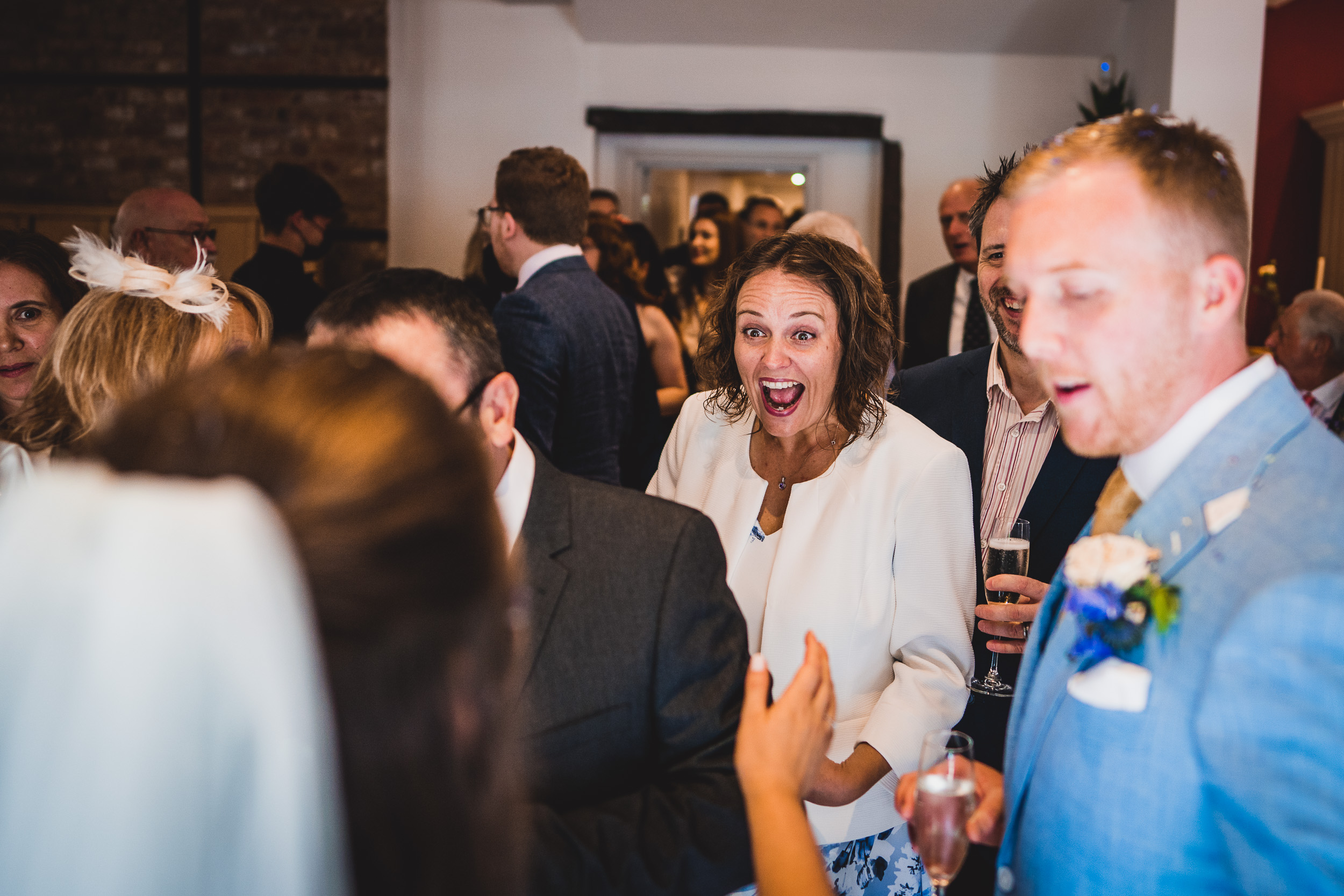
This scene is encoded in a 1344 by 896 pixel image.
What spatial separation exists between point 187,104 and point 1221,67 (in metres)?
5.98

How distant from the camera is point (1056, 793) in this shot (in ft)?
3.57

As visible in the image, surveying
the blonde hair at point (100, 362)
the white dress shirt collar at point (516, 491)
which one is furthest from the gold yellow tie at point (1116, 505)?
the blonde hair at point (100, 362)

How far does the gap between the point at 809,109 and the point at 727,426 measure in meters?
4.63

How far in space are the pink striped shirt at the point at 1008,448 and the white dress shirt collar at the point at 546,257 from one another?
1542mm

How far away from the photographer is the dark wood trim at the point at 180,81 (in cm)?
609

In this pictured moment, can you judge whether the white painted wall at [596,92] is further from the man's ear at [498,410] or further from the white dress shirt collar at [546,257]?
the man's ear at [498,410]

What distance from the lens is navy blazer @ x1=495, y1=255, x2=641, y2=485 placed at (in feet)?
9.83

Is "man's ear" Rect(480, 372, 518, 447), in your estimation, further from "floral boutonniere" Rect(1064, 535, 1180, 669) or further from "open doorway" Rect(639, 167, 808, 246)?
"open doorway" Rect(639, 167, 808, 246)

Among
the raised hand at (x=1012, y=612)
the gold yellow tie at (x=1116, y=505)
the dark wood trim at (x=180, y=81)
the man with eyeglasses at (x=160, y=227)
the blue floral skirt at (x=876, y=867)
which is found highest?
the dark wood trim at (x=180, y=81)

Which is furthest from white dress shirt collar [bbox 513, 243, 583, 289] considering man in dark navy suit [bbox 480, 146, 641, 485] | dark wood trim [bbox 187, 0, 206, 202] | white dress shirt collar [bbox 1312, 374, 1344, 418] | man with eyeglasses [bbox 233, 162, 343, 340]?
dark wood trim [bbox 187, 0, 206, 202]

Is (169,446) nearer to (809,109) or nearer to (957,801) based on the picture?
(957,801)

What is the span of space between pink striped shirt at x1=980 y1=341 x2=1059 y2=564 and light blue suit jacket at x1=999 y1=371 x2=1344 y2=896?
97 centimetres

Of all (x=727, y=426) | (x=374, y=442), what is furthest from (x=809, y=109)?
(x=374, y=442)

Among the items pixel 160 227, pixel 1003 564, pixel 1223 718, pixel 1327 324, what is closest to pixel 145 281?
pixel 1003 564
